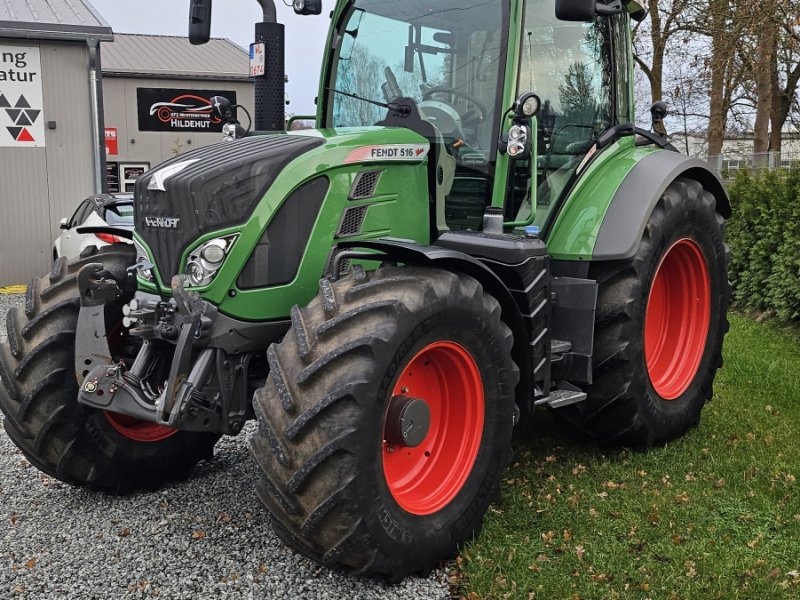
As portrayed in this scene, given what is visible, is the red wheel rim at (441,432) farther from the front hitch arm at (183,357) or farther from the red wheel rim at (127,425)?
the red wheel rim at (127,425)

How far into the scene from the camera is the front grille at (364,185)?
3533 mm

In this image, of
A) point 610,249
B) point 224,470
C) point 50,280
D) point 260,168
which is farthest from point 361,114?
point 224,470

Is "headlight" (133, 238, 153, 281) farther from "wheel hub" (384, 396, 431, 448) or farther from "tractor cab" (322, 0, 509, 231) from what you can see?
"tractor cab" (322, 0, 509, 231)

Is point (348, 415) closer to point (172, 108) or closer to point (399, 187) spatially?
point (399, 187)

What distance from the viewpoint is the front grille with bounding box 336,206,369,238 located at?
11.5ft

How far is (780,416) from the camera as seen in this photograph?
533cm

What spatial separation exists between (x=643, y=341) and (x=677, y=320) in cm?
79

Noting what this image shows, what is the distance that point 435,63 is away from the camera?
4.06 m

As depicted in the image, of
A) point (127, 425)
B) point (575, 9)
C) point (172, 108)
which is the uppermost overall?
point (172, 108)

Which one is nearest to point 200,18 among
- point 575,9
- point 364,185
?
point 364,185

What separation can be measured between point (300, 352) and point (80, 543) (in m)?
1.56

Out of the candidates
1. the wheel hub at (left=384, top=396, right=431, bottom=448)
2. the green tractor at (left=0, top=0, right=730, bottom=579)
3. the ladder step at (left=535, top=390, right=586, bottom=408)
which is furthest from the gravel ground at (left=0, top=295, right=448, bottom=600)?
the ladder step at (left=535, top=390, right=586, bottom=408)

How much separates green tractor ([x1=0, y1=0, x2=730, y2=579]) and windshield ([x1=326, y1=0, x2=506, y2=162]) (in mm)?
11

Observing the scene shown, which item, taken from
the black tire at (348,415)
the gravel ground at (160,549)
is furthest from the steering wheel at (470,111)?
the gravel ground at (160,549)
